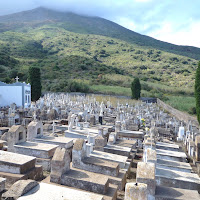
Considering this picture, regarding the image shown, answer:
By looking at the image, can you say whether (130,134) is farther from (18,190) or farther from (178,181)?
(18,190)

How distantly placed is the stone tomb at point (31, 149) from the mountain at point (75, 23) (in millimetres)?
114693

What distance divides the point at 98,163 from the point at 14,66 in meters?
58.2

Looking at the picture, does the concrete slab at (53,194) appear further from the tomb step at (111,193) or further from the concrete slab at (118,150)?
the concrete slab at (118,150)

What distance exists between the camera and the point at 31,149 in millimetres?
7453

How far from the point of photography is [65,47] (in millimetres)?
88312

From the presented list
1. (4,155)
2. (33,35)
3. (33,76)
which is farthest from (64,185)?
(33,35)

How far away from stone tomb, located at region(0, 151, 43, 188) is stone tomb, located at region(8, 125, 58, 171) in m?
1.01

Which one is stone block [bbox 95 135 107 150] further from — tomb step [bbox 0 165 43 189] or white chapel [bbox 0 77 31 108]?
white chapel [bbox 0 77 31 108]

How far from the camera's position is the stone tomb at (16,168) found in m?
5.66

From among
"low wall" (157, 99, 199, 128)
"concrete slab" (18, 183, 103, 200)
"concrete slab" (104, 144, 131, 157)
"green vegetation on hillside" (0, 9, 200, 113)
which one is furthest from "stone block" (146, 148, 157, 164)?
"green vegetation on hillside" (0, 9, 200, 113)

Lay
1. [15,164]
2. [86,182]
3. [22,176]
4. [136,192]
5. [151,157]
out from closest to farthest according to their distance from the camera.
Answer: [136,192], [86,182], [22,176], [15,164], [151,157]

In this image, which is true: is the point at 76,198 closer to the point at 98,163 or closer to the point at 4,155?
the point at 98,163

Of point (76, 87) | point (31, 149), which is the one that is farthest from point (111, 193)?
point (76, 87)

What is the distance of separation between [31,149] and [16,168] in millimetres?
1608
